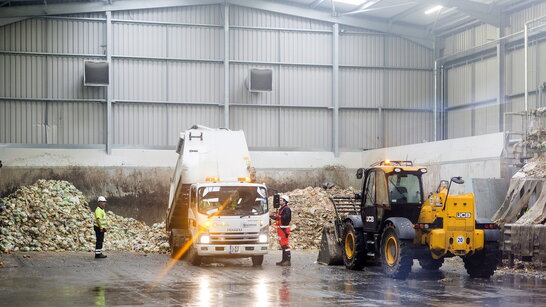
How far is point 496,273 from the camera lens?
17828 millimetres

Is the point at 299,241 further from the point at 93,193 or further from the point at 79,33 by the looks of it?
the point at 79,33

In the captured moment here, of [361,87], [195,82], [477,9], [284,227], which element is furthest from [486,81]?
[284,227]

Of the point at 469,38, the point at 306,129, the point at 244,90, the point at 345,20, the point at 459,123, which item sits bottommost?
the point at 306,129

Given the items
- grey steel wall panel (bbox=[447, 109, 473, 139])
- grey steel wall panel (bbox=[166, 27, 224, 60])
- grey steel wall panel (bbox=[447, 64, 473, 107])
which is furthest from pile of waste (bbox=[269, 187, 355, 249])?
grey steel wall panel (bbox=[166, 27, 224, 60])

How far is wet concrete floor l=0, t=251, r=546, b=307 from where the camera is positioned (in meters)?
12.6

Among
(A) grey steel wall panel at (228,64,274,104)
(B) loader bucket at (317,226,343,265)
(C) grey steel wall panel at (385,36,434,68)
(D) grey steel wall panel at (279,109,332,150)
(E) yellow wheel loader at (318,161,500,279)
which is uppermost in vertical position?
(C) grey steel wall panel at (385,36,434,68)

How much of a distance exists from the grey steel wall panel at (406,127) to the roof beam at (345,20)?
3.47 m

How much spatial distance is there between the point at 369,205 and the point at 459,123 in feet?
58.9

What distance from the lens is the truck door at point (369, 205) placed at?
17594mm

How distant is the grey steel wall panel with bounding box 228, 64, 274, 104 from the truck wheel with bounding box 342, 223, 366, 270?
54.0 feet

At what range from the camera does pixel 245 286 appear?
48.8ft

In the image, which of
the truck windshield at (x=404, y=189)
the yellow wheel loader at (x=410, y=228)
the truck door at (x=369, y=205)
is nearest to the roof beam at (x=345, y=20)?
the yellow wheel loader at (x=410, y=228)

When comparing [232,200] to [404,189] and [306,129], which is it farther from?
[306,129]

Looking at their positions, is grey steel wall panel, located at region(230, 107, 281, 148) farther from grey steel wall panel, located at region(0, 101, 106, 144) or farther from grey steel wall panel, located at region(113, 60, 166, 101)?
grey steel wall panel, located at region(0, 101, 106, 144)
